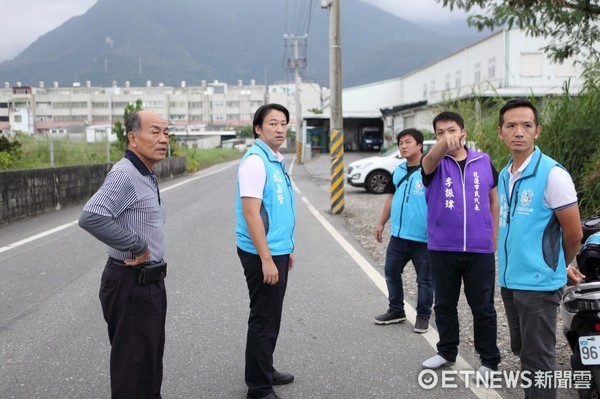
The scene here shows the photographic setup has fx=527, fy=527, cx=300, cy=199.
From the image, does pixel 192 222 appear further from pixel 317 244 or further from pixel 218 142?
pixel 218 142

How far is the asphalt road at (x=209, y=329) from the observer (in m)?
3.61

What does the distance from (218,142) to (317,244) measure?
81.6 m

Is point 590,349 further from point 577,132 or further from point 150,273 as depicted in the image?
point 577,132

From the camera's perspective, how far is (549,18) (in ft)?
27.4

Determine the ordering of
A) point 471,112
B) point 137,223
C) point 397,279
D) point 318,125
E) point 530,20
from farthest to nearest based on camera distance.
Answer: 1. point 318,125
2. point 471,112
3. point 530,20
4. point 397,279
5. point 137,223

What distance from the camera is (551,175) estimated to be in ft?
9.56

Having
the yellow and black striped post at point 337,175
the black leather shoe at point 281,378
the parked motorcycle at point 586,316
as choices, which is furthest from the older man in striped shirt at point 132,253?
the yellow and black striped post at point 337,175

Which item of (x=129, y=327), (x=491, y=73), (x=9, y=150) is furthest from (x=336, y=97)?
(x=491, y=73)

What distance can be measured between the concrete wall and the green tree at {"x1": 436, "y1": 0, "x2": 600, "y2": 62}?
348 inches

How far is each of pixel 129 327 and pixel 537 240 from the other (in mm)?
2268

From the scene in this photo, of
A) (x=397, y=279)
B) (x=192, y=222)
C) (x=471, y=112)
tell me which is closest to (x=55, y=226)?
(x=192, y=222)

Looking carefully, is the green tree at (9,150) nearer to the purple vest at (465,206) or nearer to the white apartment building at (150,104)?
the purple vest at (465,206)

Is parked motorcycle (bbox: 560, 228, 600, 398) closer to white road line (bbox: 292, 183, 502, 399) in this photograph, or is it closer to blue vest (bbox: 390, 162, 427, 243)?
white road line (bbox: 292, 183, 502, 399)

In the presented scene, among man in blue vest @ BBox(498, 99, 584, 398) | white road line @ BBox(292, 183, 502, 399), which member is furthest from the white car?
man in blue vest @ BBox(498, 99, 584, 398)
